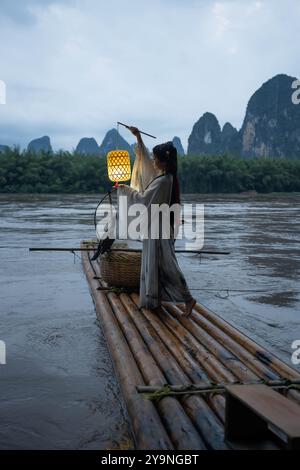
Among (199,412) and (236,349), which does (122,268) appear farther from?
(199,412)

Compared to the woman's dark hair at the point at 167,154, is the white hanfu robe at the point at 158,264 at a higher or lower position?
lower

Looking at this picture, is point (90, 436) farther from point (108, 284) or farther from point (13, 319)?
point (108, 284)

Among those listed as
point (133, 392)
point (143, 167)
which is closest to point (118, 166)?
point (143, 167)

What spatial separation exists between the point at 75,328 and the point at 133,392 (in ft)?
5.09

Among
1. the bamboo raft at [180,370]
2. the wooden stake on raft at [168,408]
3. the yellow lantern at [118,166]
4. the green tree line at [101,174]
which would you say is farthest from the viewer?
the green tree line at [101,174]

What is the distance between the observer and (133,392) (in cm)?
276

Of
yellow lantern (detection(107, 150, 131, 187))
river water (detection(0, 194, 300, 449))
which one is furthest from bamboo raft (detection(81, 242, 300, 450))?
yellow lantern (detection(107, 150, 131, 187))

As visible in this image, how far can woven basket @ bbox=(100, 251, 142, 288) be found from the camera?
5023mm

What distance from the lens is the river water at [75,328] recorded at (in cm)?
260

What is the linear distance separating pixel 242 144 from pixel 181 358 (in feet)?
333

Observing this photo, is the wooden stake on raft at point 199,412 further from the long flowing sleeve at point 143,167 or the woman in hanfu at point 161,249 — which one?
the long flowing sleeve at point 143,167

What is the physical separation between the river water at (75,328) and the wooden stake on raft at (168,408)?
0.63 feet


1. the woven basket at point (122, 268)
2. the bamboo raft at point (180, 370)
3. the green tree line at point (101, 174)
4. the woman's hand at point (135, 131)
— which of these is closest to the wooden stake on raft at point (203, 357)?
the bamboo raft at point (180, 370)
